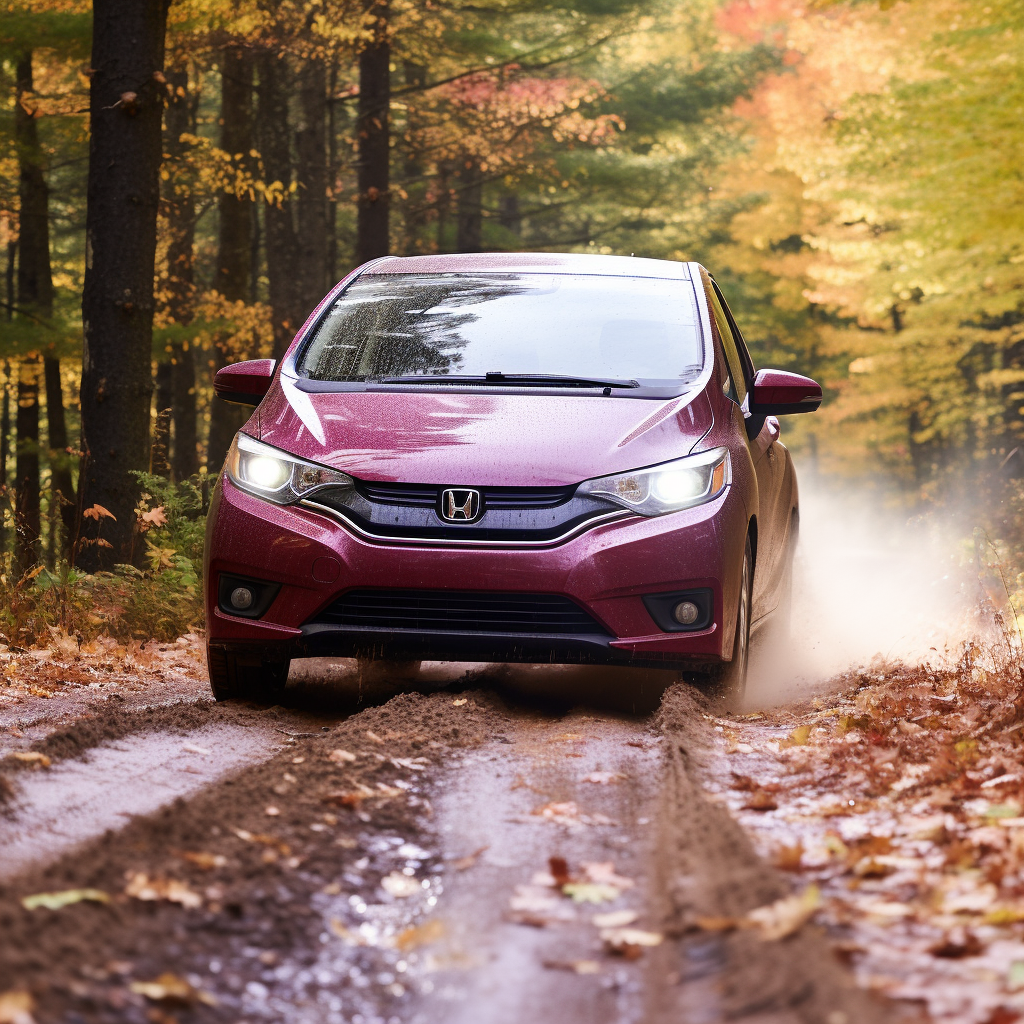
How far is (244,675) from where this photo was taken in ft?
19.2

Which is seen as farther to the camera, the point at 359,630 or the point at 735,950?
the point at 359,630

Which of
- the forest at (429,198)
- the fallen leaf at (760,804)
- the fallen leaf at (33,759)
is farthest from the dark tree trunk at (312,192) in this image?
the fallen leaf at (760,804)

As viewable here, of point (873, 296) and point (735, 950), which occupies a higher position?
point (873, 296)

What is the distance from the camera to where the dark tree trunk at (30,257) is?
18438mm

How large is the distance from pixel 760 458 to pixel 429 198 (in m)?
21.9

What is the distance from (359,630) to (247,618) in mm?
494

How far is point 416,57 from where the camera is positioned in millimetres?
20922

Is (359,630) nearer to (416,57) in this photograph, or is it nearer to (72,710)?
(72,710)

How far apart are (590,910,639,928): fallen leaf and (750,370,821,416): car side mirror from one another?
373 cm

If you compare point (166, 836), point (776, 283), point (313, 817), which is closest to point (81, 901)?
point (166, 836)

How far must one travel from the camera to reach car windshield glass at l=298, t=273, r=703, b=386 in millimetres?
6141

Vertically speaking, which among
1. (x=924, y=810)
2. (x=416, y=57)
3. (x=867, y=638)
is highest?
(x=416, y=57)

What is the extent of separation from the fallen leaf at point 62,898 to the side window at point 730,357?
399cm

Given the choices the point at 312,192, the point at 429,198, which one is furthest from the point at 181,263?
the point at 429,198
